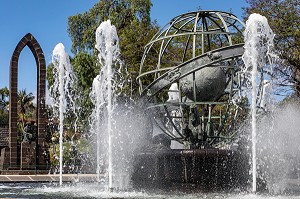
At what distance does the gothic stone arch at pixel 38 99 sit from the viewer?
25.1 m

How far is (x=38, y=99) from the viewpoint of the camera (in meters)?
25.4

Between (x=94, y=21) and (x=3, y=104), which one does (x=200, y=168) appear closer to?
(x=94, y=21)

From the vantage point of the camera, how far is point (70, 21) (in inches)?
1703

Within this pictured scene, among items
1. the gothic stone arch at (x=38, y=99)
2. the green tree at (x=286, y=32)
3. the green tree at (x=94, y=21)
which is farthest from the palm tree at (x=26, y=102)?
the green tree at (x=286, y=32)

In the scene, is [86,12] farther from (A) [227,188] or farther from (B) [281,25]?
(A) [227,188]

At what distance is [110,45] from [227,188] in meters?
3.87

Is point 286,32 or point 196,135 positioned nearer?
point 196,135

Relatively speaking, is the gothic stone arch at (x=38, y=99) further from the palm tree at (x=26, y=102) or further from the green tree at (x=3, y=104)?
the green tree at (x=3, y=104)

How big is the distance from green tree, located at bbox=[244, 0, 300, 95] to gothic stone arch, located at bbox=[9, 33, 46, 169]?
32.0ft

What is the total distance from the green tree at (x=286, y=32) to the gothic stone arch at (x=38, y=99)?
9.76 meters

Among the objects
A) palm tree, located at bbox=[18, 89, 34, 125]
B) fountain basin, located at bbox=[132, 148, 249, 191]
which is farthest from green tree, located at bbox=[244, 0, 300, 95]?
palm tree, located at bbox=[18, 89, 34, 125]

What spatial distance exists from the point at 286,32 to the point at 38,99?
1088 centimetres

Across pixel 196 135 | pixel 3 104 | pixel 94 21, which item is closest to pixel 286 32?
pixel 196 135

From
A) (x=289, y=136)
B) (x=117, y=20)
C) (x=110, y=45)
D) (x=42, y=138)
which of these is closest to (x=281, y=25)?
(x=289, y=136)
